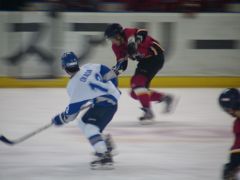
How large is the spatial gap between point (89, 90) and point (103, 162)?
508mm

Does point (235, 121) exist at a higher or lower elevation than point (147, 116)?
lower

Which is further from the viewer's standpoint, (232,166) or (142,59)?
(142,59)

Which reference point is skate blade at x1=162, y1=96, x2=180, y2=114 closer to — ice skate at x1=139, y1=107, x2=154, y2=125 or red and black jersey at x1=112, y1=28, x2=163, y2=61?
ice skate at x1=139, y1=107, x2=154, y2=125

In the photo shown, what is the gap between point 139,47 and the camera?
6.85 meters

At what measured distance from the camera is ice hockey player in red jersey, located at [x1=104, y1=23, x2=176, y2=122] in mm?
6516

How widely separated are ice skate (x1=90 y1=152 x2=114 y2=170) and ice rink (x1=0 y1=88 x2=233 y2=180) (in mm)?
58

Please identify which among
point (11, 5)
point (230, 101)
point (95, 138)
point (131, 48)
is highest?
point (11, 5)

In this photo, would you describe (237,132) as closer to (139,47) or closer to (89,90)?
(89,90)

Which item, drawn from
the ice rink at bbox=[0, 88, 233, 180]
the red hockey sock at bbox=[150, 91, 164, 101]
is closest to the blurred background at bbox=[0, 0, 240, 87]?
the ice rink at bbox=[0, 88, 233, 180]

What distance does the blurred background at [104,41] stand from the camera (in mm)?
9055

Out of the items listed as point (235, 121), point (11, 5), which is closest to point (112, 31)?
point (235, 121)

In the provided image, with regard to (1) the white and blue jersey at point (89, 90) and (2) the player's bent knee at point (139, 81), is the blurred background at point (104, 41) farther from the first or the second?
(1) the white and blue jersey at point (89, 90)

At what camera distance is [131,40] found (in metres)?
6.52

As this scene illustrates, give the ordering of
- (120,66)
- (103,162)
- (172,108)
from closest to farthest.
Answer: (103,162) → (120,66) → (172,108)
